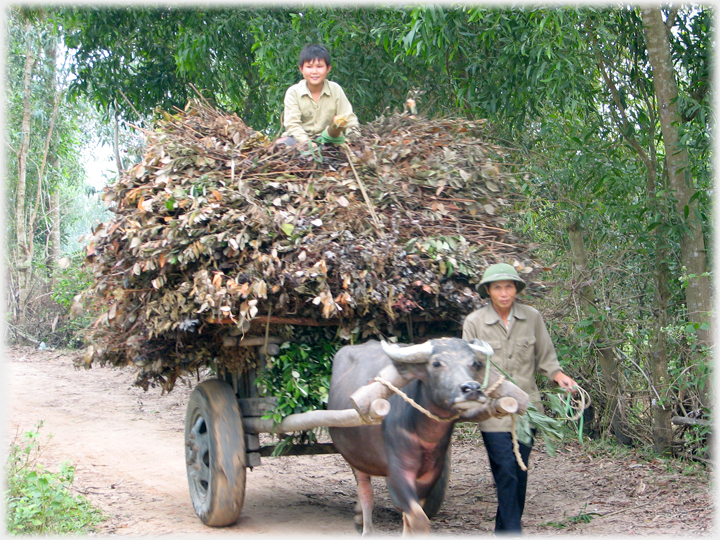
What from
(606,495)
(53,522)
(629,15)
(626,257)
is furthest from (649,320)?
(53,522)

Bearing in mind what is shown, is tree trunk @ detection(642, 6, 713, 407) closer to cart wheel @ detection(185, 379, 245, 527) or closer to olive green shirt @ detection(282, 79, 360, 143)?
olive green shirt @ detection(282, 79, 360, 143)

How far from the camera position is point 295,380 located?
429 centimetres

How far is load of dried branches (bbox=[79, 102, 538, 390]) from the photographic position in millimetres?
Result: 3965

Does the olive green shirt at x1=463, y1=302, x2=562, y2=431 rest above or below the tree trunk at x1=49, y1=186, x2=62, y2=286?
below

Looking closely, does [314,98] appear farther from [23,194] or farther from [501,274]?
[23,194]

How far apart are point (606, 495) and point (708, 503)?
0.75m

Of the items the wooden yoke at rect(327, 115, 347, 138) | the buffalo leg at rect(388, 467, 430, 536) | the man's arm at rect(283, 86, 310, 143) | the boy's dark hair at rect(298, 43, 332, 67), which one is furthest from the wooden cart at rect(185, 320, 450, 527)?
the boy's dark hair at rect(298, 43, 332, 67)

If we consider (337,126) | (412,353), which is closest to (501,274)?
(412,353)

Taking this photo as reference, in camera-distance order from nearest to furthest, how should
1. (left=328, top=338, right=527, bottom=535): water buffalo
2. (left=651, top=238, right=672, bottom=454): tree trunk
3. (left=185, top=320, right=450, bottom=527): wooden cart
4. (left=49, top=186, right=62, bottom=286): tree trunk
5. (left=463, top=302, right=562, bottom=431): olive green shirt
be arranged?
(left=328, top=338, right=527, bottom=535): water buffalo
(left=463, top=302, right=562, bottom=431): olive green shirt
(left=185, top=320, right=450, bottom=527): wooden cart
(left=651, top=238, right=672, bottom=454): tree trunk
(left=49, top=186, right=62, bottom=286): tree trunk

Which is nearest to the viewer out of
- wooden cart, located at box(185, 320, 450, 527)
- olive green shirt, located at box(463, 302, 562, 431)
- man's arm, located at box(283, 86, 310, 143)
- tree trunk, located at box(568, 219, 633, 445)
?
olive green shirt, located at box(463, 302, 562, 431)

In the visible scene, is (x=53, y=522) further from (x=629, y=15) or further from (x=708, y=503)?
(x=629, y=15)

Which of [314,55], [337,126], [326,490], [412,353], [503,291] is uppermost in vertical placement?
[314,55]

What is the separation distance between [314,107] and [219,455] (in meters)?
2.84

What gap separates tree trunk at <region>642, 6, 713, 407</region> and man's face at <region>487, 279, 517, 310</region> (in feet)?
7.02
